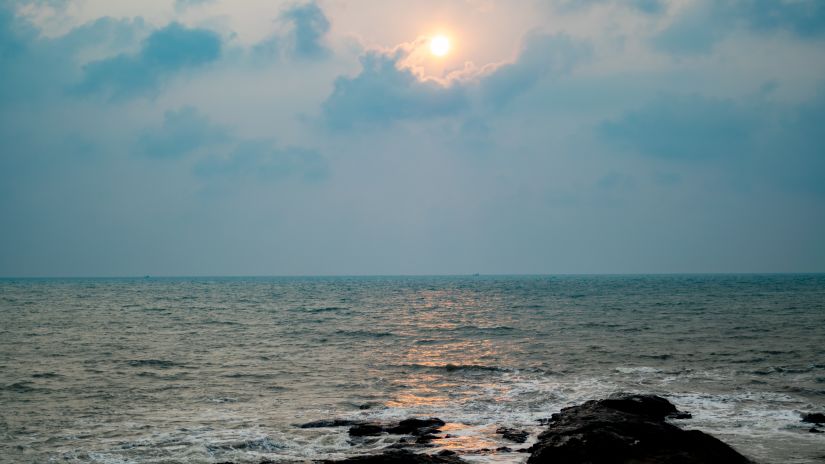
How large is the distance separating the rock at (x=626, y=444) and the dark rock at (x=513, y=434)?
1.14 metres

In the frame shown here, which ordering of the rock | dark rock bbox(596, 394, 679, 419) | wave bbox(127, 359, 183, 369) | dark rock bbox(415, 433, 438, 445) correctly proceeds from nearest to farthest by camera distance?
the rock, dark rock bbox(415, 433, 438, 445), dark rock bbox(596, 394, 679, 419), wave bbox(127, 359, 183, 369)

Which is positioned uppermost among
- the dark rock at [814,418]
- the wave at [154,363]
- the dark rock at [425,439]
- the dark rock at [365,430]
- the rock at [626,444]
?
the rock at [626,444]

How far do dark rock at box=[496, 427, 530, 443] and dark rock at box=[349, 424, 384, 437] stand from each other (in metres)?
3.59

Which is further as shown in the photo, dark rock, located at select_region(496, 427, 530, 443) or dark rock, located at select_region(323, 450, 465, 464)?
dark rock, located at select_region(496, 427, 530, 443)

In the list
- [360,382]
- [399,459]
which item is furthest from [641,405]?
[360,382]

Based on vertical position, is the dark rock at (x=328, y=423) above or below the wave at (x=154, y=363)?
above

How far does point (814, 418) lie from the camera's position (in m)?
19.1

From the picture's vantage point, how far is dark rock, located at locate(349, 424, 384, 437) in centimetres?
1783

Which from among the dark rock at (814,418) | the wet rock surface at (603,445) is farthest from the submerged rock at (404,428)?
the dark rock at (814,418)

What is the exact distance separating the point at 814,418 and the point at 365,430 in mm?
14195

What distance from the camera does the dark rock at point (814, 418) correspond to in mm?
18875

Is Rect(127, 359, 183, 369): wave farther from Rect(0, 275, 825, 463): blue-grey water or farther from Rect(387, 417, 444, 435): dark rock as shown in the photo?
Rect(387, 417, 444, 435): dark rock

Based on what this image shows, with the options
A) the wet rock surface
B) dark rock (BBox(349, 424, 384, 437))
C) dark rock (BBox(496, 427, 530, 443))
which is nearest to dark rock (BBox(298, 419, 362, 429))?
dark rock (BBox(349, 424, 384, 437))

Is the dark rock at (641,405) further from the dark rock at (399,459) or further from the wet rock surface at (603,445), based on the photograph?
the dark rock at (399,459)
